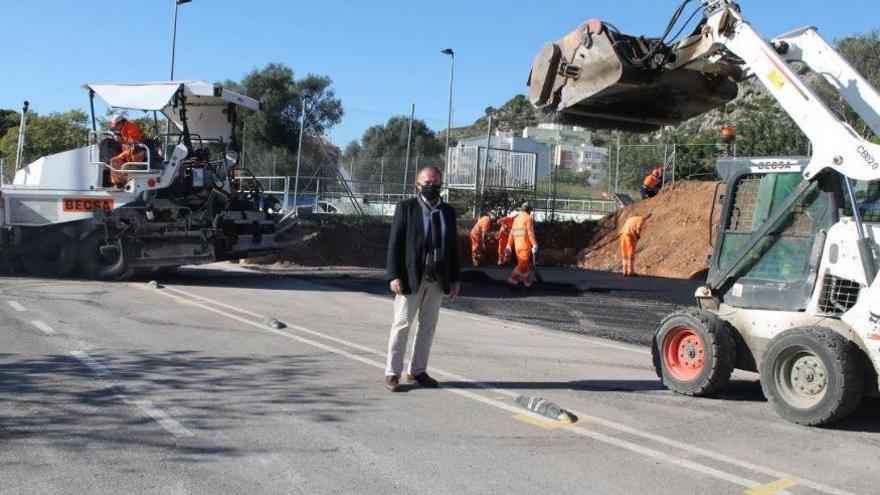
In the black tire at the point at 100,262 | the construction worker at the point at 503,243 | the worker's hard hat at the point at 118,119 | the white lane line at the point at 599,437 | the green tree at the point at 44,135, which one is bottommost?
the white lane line at the point at 599,437

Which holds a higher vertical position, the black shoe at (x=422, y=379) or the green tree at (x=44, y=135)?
the green tree at (x=44, y=135)

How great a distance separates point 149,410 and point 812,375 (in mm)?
4702

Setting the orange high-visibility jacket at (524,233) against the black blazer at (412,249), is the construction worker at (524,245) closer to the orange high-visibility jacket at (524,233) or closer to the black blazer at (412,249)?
the orange high-visibility jacket at (524,233)

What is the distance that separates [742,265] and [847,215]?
95 centimetres

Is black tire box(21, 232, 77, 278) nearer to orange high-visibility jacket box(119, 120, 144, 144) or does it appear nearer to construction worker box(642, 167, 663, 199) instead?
orange high-visibility jacket box(119, 120, 144, 144)

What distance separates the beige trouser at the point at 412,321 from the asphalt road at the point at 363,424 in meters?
0.28

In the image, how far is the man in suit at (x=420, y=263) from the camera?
669cm

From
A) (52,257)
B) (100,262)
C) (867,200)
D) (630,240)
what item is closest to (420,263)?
(867,200)

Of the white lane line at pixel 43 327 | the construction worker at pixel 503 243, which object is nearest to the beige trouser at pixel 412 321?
the white lane line at pixel 43 327

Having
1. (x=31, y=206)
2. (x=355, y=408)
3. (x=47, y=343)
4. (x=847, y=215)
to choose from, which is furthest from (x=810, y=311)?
(x=31, y=206)

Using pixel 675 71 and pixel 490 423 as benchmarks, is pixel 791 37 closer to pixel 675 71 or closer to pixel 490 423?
pixel 675 71

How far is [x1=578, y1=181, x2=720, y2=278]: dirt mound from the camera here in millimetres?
19438

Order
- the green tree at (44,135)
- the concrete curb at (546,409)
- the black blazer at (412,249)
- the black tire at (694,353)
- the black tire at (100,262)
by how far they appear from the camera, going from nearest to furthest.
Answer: the concrete curb at (546,409), the black tire at (694,353), the black blazer at (412,249), the black tire at (100,262), the green tree at (44,135)

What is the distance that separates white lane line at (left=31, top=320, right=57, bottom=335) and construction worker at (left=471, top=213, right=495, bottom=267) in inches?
496
